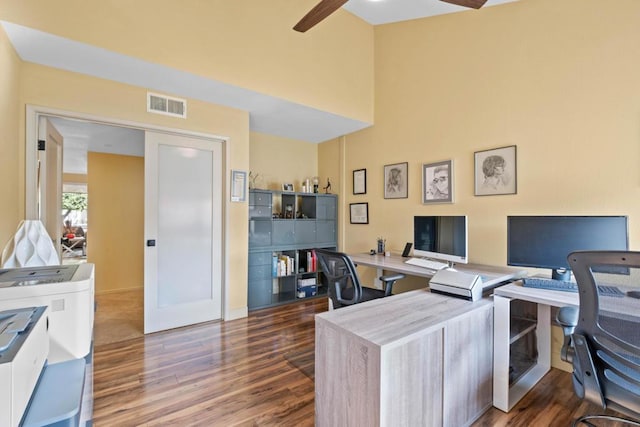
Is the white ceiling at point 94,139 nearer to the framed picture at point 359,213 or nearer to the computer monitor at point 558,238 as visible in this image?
the framed picture at point 359,213

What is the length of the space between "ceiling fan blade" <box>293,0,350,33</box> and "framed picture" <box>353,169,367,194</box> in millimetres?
2144

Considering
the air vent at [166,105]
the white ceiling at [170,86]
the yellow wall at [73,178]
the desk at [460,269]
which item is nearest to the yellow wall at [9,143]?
the white ceiling at [170,86]

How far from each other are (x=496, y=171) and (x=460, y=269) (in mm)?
988

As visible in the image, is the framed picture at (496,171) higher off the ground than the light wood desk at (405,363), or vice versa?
the framed picture at (496,171)

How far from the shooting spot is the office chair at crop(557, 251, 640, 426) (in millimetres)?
1212

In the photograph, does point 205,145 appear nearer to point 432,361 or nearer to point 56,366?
point 56,366

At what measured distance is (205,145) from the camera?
3.25 meters

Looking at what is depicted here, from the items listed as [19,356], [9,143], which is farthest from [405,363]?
[9,143]

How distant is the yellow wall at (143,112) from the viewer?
238cm

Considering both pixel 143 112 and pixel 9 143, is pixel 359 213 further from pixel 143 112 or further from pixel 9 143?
pixel 9 143

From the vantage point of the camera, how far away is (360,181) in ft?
13.4

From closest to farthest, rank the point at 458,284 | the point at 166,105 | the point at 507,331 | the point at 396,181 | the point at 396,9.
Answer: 1. the point at 507,331
2. the point at 458,284
3. the point at 166,105
4. the point at 396,9
5. the point at 396,181

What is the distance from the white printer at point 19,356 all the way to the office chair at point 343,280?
1.77 metres

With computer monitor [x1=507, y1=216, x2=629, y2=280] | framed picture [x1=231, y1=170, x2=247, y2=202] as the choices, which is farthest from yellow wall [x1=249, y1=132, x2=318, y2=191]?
computer monitor [x1=507, y1=216, x2=629, y2=280]
